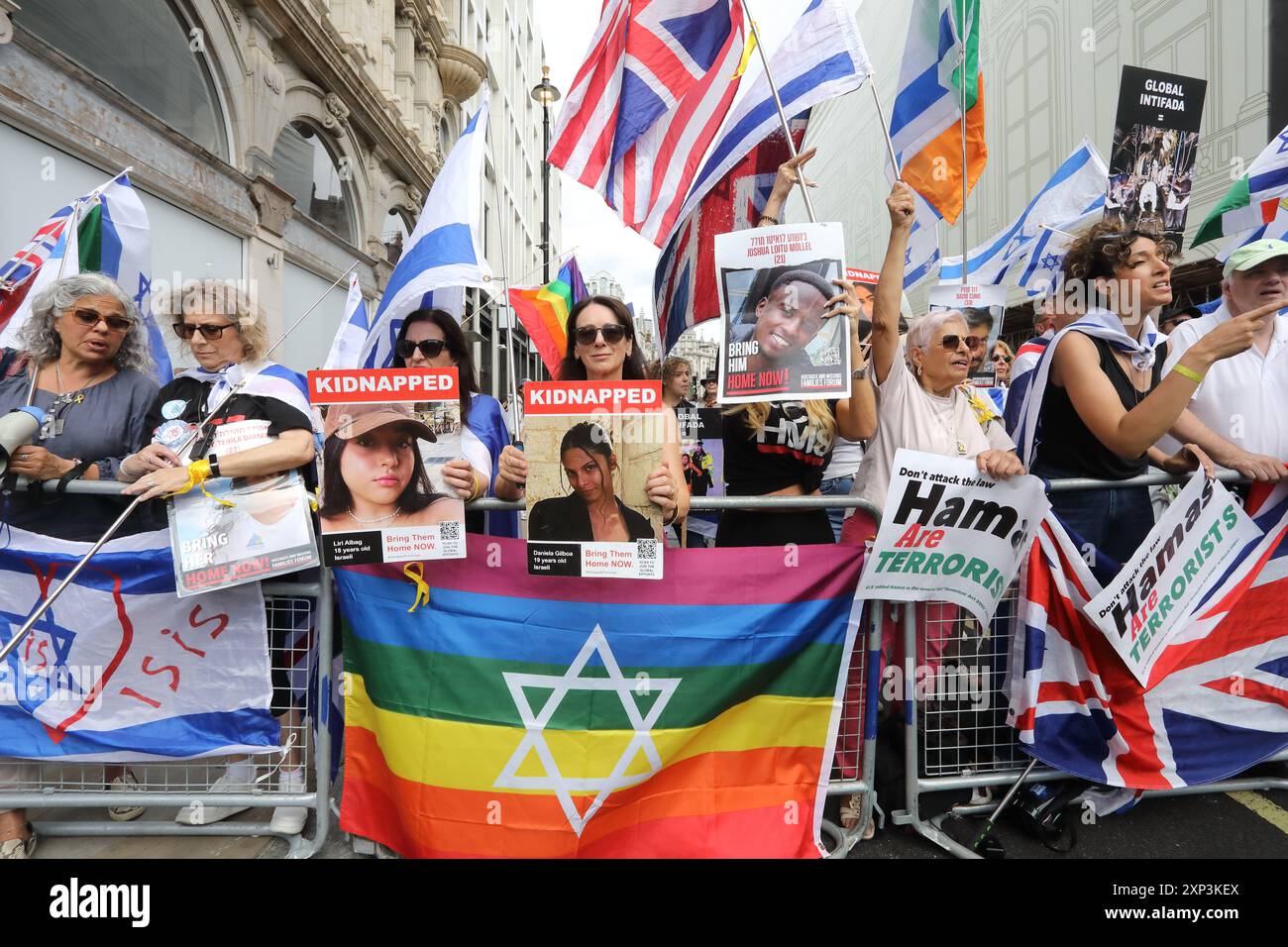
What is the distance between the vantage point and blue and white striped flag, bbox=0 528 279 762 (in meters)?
2.55

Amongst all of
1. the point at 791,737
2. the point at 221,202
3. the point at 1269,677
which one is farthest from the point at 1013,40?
the point at 791,737

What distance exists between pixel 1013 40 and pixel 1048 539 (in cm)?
2143

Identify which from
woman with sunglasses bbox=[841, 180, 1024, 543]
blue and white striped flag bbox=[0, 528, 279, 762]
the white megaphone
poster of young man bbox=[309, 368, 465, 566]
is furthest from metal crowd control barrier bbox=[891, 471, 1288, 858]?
the white megaphone

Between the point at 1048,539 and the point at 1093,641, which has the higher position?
the point at 1048,539

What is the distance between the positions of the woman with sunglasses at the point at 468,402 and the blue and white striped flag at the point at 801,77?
1269 millimetres

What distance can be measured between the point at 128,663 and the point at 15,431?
93 cm

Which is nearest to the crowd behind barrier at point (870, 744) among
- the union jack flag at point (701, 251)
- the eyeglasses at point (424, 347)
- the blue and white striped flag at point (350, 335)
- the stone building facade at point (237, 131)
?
the eyeglasses at point (424, 347)

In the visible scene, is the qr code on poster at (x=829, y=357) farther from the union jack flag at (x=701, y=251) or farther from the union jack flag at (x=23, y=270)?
the union jack flag at (x=23, y=270)

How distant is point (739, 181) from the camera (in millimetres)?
3705

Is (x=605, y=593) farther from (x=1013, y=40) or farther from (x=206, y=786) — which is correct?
(x=1013, y=40)

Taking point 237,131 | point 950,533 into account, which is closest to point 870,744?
point 950,533

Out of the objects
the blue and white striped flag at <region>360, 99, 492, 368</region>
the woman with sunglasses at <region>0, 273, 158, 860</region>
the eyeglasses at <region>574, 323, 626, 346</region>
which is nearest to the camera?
the woman with sunglasses at <region>0, 273, 158, 860</region>

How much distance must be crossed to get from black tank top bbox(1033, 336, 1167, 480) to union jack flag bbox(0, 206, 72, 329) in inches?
190

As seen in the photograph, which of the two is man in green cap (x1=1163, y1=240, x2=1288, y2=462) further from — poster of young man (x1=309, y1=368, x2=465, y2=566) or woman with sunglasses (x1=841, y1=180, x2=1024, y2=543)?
poster of young man (x1=309, y1=368, x2=465, y2=566)
